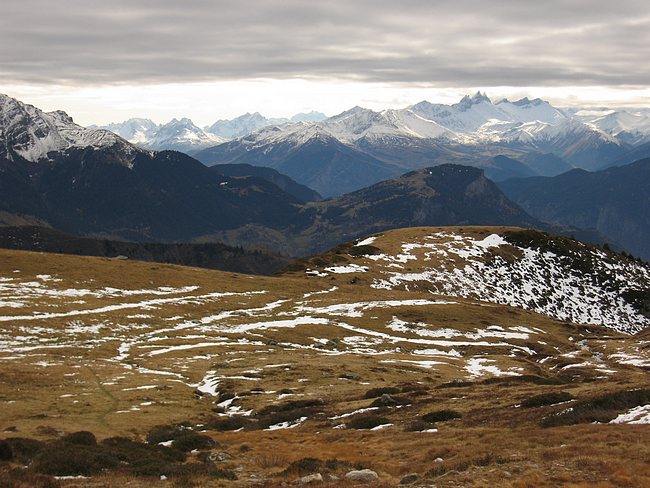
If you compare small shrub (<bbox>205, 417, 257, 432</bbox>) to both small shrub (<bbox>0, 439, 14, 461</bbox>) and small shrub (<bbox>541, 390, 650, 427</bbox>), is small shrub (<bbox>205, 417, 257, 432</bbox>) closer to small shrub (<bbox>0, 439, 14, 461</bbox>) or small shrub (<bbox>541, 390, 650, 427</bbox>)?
small shrub (<bbox>0, 439, 14, 461</bbox>)

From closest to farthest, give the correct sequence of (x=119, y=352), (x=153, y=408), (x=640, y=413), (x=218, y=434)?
A: (x=640, y=413), (x=218, y=434), (x=153, y=408), (x=119, y=352)

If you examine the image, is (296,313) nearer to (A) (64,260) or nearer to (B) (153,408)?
(A) (64,260)

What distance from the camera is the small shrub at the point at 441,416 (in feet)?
150

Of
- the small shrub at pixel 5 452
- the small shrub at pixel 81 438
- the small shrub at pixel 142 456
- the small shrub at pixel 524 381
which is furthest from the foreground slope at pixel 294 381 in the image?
the small shrub at pixel 81 438

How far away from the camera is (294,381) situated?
71.6 metres

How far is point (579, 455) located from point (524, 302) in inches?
6486

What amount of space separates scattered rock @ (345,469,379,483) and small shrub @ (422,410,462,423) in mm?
15543

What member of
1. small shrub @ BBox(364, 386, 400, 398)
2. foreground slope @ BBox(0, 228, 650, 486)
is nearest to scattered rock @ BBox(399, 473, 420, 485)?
foreground slope @ BBox(0, 228, 650, 486)

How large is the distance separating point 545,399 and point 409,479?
20318 mm

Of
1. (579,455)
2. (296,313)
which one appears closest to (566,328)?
(296,313)

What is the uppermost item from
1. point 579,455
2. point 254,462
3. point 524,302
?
point 579,455

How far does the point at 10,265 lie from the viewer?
13750cm

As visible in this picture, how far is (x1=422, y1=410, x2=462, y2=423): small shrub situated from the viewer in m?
45.6

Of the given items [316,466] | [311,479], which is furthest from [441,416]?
[311,479]
